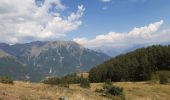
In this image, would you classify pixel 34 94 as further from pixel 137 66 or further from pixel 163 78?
pixel 137 66

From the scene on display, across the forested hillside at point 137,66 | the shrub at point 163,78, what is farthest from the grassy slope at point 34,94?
the forested hillside at point 137,66

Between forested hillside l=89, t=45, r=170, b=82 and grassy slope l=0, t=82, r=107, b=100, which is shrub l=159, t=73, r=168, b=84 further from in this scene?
grassy slope l=0, t=82, r=107, b=100

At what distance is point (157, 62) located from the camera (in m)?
168

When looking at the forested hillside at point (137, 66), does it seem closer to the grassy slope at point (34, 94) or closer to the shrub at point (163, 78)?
the shrub at point (163, 78)

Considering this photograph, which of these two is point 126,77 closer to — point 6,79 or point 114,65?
point 114,65

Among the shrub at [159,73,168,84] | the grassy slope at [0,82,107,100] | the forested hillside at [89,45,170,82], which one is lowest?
the grassy slope at [0,82,107,100]

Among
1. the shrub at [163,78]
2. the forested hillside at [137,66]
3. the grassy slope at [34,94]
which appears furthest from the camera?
the forested hillside at [137,66]

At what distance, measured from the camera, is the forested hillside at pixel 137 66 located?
16325 cm

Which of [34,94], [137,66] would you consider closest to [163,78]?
[137,66]

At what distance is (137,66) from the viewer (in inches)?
6599

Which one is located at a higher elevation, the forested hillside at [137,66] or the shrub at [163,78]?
the forested hillside at [137,66]

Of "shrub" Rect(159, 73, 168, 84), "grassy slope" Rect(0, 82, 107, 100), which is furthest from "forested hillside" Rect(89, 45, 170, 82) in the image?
"grassy slope" Rect(0, 82, 107, 100)

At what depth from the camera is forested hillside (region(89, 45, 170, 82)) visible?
163 metres

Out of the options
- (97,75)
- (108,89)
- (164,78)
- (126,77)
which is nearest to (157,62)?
(126,77)
